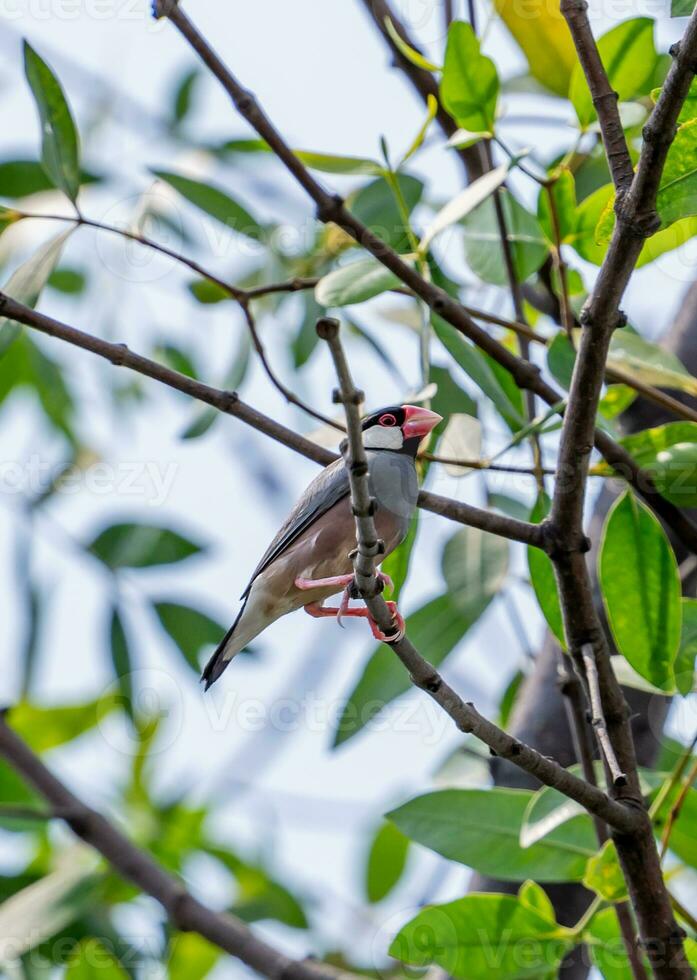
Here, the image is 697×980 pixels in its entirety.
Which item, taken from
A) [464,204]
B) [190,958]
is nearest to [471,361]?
[464,204]

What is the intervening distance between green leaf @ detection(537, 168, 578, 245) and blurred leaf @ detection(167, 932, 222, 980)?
2.20m

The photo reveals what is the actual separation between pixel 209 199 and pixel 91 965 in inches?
75.9

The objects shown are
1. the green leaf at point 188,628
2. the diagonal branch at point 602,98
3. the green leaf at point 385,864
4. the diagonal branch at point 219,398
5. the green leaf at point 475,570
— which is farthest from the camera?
the green leaf at point 385,864

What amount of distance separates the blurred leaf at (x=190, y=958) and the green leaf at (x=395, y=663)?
1.11 metres

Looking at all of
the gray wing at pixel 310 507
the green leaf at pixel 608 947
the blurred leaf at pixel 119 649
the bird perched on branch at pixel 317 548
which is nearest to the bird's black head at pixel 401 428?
the bird perched on branch at pixel 317 548

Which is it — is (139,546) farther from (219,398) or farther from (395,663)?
(219,398)

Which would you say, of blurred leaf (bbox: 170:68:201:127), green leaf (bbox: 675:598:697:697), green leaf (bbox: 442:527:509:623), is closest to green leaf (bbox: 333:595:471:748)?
green leaf (bbox: 442:527:509:623)

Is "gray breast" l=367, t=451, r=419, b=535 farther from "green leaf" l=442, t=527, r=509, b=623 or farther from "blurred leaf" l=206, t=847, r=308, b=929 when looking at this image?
"blurred leaf" l=206, t=847, r=308, b=929

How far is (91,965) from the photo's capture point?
2.84 metres

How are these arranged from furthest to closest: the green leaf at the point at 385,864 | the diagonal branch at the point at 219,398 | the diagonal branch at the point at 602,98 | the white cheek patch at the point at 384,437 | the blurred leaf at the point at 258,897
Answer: the green leaf at the point at 385,864 < the blurred leaf at the point at 258,897 < the white cheek patch at the point at 384,437 < the diagonal branch at the point at 219,398 < the diagonal branch at the point at 602,98

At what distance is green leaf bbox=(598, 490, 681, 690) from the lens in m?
2.01

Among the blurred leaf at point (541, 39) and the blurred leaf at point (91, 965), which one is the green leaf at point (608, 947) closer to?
the blurred leaf at point (91, 965)

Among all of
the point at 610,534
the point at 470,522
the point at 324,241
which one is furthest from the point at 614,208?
the point at 324,241

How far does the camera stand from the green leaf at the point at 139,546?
3.02 metres
